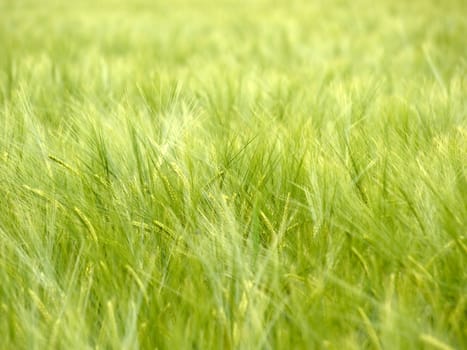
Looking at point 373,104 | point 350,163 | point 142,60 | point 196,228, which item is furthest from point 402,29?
point 196,228

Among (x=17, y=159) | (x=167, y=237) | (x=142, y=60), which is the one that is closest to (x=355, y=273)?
(x=167, y=237)

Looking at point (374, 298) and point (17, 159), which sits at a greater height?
point (17, 159)

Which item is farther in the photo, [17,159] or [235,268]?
[17,159]

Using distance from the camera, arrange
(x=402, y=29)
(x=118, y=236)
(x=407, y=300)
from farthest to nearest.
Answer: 1. (x=402, y=29)
2. (x=118, y=236)
3. (x=407, y=300)

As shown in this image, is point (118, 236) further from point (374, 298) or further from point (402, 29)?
point (402, 29)

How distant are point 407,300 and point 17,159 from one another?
0.64 metres

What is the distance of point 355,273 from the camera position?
633mm

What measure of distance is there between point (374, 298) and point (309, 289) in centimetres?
8

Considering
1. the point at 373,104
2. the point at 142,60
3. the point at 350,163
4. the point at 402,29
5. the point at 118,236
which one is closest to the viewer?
the point at 118,236

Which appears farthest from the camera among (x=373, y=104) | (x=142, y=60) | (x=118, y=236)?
(x=142, y=60)

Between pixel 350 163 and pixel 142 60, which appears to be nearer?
pixel 350 163

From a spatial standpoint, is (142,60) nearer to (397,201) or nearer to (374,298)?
(397,201)

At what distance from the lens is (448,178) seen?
71 cm

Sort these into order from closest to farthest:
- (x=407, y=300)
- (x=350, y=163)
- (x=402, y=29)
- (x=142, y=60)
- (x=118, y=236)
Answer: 1. (x=407, y=300)
2. (x=118, y=236)
3. (x=350, y=163)
4. (x=142, y=60)
5. (x=402, y=29)
